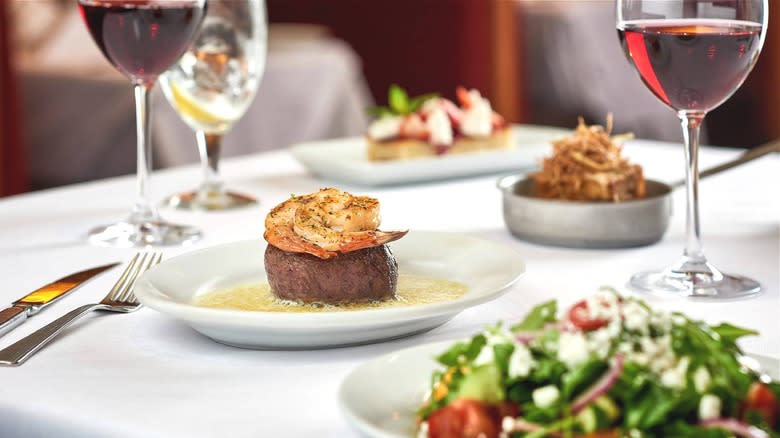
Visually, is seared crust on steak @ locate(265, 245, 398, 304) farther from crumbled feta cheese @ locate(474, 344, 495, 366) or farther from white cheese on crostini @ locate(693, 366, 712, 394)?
white cheese on crostini @ locate(693, 366, 712, 394)

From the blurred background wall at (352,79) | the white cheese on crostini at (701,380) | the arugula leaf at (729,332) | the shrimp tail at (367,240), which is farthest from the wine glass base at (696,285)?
the blurred background wall at (352,79)

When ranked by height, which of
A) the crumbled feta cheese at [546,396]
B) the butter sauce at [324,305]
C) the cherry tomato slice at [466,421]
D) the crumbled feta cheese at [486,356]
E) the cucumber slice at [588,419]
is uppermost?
the crumbled feta cheese at [486,356]

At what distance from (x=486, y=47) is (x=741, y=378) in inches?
230

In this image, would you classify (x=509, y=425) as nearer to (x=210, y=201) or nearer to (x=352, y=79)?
(x=210, y=201)

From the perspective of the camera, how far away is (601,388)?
624 mm

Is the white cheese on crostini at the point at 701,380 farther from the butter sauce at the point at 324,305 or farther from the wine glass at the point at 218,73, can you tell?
the wine glass at the point at 218,73

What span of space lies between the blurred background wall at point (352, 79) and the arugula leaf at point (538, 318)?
11.9 ft

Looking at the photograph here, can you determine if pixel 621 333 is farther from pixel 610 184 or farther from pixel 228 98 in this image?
pixel 228 98

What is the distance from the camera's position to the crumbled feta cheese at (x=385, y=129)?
82.4 inches

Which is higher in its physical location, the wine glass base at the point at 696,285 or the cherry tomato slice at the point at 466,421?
the cherry tomato slice at the point at 466,421

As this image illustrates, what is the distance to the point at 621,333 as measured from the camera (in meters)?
0.66

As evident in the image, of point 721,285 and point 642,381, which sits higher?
point 642,381

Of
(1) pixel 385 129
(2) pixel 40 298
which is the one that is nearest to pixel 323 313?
(2) pixel 40 298

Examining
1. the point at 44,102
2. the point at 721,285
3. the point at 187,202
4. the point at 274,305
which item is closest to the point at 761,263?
the point at 721,285
